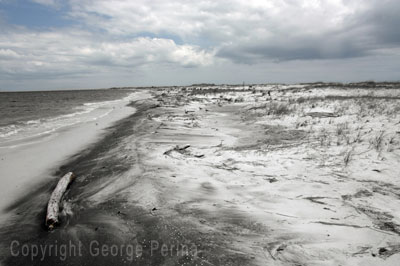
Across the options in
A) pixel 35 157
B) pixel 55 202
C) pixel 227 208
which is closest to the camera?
pixel 227 208

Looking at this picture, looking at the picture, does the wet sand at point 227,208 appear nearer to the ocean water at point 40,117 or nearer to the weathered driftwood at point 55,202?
the weathered driftwood at point 55,202

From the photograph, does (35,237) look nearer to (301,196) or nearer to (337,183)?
(301,196)

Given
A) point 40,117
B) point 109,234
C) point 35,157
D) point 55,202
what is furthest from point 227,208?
point 40,117

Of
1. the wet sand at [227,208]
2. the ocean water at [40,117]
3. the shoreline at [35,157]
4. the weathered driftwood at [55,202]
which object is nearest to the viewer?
the wet sand at [227,208]

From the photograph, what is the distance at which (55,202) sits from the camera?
5.02 metres

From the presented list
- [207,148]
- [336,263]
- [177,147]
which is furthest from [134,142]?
[336,263]

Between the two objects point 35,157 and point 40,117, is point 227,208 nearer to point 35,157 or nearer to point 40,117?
point 35,157

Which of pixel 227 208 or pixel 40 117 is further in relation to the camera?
pixel 40 117

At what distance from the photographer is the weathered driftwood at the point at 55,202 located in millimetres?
4395

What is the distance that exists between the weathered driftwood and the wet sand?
0.15m

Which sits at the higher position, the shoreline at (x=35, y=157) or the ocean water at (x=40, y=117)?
the ocean water at (x=40, y=117)

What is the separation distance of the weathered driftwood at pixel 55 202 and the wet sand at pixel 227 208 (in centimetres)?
15

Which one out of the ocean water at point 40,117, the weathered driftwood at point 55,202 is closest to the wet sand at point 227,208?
the weathered driftwood at point 55,202

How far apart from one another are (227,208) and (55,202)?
3835 mm
